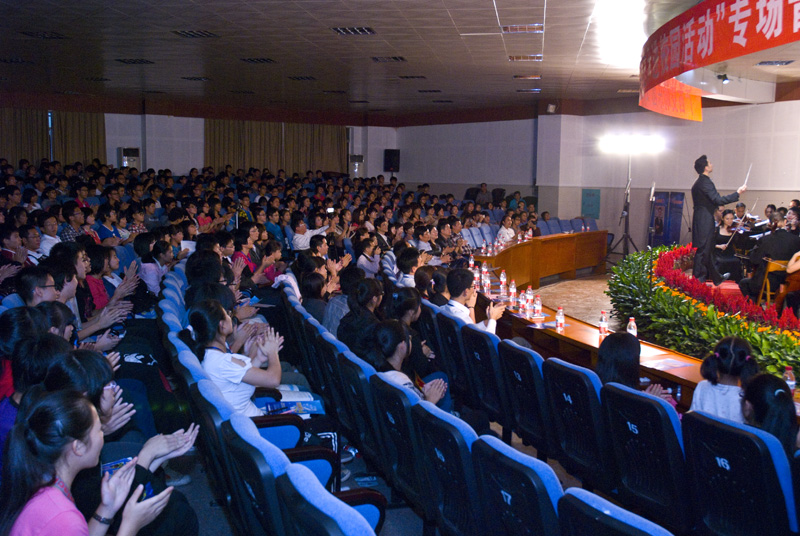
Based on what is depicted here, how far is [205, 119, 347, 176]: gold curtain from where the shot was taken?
59.8 ft

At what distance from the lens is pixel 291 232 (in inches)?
390

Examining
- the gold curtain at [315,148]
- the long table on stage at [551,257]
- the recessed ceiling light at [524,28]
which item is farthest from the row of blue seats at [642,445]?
the gold curtain at [315,148]

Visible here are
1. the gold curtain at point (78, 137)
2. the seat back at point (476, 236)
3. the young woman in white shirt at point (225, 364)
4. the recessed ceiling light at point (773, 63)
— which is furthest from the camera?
the gold curtain at point (78, 137)

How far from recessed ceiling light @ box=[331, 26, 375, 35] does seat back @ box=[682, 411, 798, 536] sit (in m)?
6.69

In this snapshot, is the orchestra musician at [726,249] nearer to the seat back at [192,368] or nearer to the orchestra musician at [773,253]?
the orchestra musician at [773,253]

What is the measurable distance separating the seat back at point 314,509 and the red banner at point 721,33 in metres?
3.95

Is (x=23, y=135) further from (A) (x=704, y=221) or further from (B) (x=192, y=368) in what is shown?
(B) (x=192, y=368)

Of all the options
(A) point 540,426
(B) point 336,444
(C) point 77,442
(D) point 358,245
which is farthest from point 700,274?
(C) point 77,442

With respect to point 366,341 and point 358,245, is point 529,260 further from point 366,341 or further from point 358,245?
point 366,341

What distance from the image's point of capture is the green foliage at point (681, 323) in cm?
421

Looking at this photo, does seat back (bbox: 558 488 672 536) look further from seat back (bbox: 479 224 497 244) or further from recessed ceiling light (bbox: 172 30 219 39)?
seat back (bbox: 479 224 497 244)

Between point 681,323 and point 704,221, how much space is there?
4.57 meters

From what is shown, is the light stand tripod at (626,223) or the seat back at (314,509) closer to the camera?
the seat back at (314,509)

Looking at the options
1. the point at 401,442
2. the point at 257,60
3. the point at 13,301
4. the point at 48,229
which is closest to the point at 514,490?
the point at 401,442
